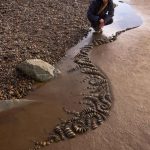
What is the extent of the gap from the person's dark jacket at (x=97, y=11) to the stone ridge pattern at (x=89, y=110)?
48.8 inches

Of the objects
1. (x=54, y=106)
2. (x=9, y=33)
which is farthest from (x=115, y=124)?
(x=9, y=33)

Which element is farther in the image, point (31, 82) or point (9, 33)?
point (9, 33)

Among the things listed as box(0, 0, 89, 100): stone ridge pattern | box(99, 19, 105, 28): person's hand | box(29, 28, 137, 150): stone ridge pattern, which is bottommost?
box(29, 28, 137, 150): stone ridge pattern

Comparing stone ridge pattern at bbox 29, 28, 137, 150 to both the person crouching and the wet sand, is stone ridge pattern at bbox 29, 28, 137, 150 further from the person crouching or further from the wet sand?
the person crouching

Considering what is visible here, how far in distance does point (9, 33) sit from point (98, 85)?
2349 millimetres

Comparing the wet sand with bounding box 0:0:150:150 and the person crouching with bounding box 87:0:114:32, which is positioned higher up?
the person crouching with bounding box 87:0:114:32

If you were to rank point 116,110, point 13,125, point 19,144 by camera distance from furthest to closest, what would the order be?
point 116,110
point 13,125
point 19,144

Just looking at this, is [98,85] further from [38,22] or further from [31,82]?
[38,22]

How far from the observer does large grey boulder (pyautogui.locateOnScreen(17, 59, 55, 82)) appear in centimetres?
552

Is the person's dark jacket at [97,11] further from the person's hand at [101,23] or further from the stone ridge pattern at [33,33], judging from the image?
the stone ridge pattern at [33,33]

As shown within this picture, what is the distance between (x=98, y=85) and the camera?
5633mm

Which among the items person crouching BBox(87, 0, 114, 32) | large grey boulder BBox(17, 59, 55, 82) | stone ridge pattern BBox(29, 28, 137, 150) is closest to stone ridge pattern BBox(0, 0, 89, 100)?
large grey boulder BBox(17, 59, 55, 82)

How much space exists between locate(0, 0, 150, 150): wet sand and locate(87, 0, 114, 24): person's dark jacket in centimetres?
95

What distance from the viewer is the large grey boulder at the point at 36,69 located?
552 centimetres
